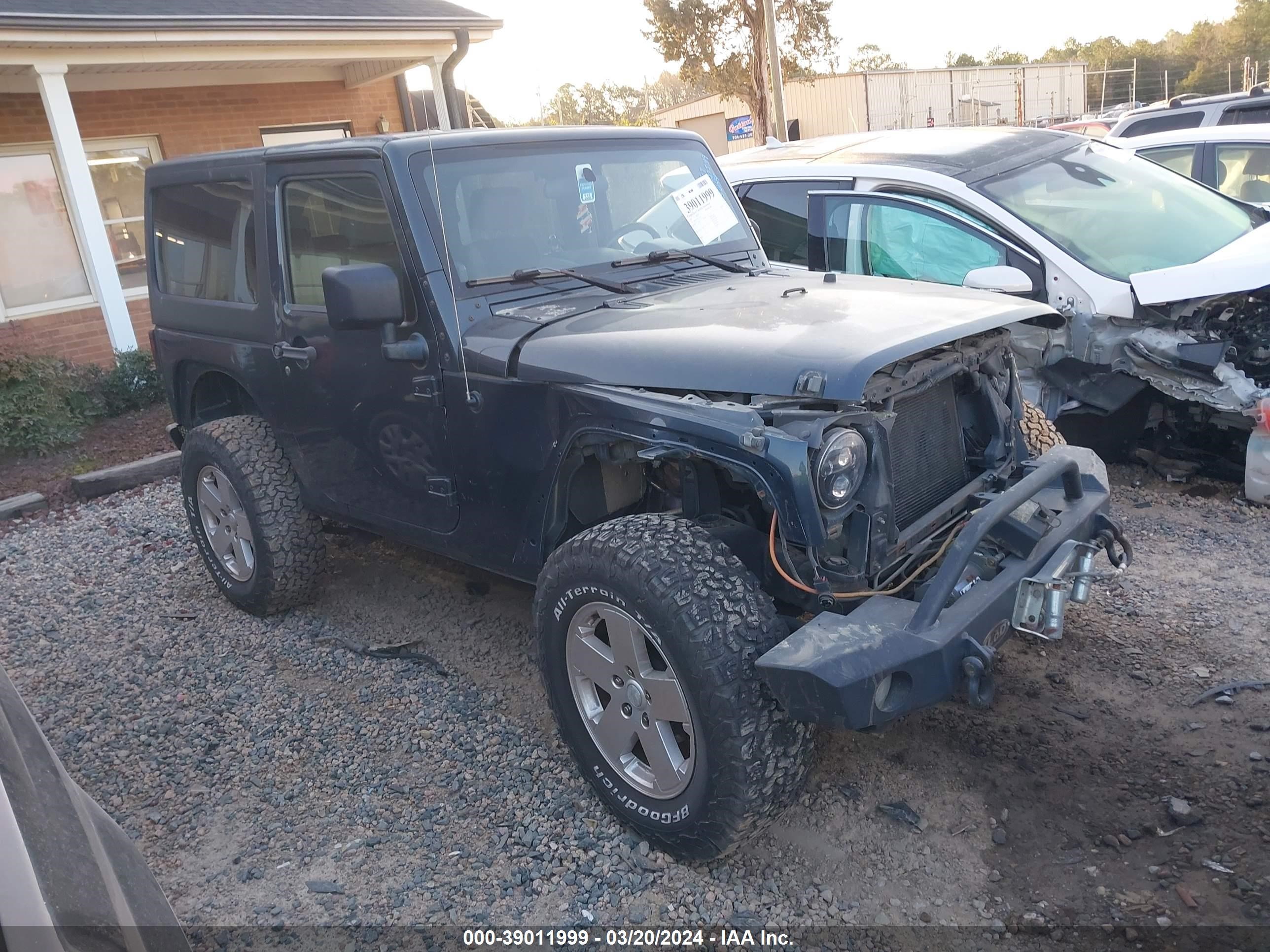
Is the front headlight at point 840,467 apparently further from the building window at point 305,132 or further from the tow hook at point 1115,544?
the building window at point 305,132

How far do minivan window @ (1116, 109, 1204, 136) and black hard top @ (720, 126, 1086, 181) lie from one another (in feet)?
14.7

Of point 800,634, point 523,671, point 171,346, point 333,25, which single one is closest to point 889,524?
point 800,634

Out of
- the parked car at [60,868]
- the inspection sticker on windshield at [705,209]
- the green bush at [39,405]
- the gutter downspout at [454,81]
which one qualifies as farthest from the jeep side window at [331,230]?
the gutter downspout at [454,81]

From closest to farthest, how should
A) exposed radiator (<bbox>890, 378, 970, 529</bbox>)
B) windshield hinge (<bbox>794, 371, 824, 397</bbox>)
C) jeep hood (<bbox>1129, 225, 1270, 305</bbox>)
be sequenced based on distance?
windshield hinge (<bbox>794, 371, 824, 397</bbox>) < exposed radiator (<bbox>890, 378, 970, 529</bbox>) < jeep hood (<bbox>1129, 225, 1270, 305</bbox>)

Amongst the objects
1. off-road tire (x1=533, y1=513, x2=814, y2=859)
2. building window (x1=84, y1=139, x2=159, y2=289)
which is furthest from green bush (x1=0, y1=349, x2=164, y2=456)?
off-road tire (x1=533, y1=513, x2=814, y2=859)

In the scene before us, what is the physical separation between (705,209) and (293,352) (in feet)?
6.03

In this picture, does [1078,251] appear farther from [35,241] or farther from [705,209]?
[35,241]

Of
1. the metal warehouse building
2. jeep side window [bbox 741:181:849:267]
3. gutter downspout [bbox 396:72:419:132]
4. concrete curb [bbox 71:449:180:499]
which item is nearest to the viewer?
jeep side window [bbox 741:181:849:267]

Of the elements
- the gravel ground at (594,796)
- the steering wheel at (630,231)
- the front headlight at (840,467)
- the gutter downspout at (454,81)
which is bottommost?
the gravel ground at (594,796)

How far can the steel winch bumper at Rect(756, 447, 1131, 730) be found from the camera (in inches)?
97.3

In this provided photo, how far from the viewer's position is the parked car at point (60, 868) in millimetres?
1643

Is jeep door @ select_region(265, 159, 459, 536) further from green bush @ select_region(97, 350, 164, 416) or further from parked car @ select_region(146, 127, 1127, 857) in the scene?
green bush @ select_region(97, 350, 164, 416)

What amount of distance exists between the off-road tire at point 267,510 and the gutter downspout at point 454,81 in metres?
8.01

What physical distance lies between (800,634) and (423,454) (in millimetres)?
1758
